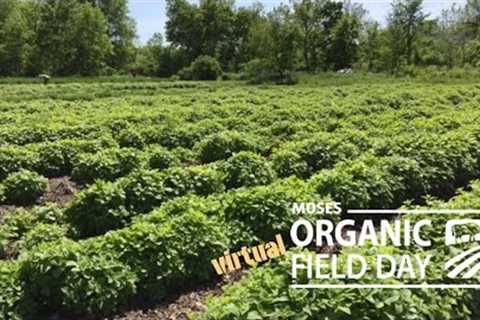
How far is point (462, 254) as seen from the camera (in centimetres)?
552

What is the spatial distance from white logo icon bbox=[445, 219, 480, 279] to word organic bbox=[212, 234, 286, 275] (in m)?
1.96

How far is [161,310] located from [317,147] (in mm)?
6152

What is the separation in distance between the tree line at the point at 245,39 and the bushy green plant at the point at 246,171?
146 ft

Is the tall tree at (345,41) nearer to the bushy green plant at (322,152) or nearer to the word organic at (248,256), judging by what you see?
the bushy green plant at (322,152)

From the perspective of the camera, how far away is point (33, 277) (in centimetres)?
597

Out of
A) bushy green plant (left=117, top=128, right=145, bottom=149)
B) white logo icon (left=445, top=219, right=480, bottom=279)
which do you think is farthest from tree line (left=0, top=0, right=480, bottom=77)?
white logo icon (left=445, top=219, right=480, bottom=279)

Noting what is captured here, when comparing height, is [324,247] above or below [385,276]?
below

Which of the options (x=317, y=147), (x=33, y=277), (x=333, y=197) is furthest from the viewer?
(x=317, y=147)

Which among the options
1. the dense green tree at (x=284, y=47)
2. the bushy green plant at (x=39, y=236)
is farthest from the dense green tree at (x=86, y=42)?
the bushy green plant at (x=39, y=236)

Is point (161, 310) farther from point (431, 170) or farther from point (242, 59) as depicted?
point (242, 59)

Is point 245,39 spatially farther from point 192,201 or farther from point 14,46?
point 192,201

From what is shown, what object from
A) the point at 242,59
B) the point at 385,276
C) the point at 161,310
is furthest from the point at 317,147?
the point at 242,59

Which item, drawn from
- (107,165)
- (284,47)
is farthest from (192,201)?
(284,47)

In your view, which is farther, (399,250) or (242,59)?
(242,59)
